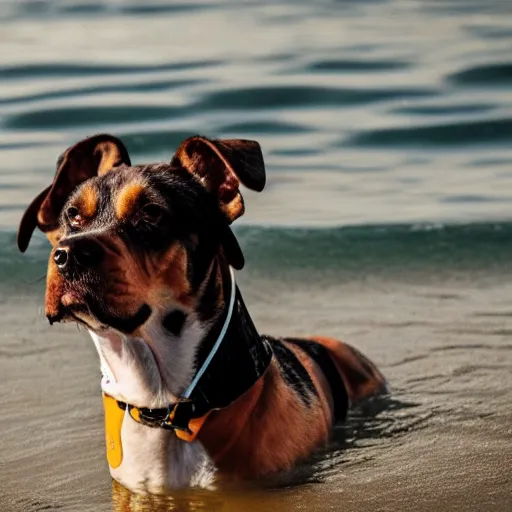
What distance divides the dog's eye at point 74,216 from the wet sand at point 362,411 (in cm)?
101

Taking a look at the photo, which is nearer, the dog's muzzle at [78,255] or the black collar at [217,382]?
the dog's muzzle at [78,255]

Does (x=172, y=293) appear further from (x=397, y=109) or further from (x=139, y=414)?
(x=397, y=109)

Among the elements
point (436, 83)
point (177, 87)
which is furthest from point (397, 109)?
point (177, 87)

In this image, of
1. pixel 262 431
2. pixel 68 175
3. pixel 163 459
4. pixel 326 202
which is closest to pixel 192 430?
pixel 163 459

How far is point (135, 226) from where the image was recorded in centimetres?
521

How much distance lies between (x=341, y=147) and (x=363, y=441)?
21.3 ft

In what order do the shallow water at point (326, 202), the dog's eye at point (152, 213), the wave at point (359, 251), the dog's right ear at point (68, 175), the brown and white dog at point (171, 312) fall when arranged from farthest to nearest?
1. the wave at point (359, 251)
2. the shallow water at point (326, 202)
3. the dog's right ear at point (68, 175)
4. the dog's eye at point (152, 213)
5. the brown and white dog at point (171, 312)

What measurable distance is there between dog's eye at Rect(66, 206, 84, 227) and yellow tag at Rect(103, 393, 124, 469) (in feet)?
2.13

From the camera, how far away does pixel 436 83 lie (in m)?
15.1

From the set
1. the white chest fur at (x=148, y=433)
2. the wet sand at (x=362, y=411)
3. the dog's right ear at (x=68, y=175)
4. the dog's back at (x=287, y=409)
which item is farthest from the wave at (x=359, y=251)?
the white chest fur at (x=148, y=433)

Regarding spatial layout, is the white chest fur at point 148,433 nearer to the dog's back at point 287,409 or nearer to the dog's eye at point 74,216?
the dog's back at point 287,409

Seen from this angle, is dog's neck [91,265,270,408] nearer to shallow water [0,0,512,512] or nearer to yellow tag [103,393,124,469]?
yellow tag [103,393,124,469]

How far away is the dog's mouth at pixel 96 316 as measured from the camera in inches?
199

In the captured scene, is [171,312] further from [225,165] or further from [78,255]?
[225,165]
